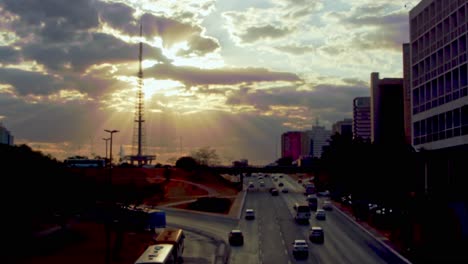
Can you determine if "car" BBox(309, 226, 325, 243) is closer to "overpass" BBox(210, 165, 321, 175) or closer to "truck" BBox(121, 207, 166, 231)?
"truck" BBox(121, 207, 166, 231)

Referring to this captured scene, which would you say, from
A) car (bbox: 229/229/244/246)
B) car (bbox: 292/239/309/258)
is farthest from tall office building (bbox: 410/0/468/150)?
car (bbox: 229/229/244/246)

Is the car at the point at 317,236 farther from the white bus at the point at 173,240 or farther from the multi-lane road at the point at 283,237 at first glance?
the white bus at the point at 173,240

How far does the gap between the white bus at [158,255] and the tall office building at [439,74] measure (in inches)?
1477

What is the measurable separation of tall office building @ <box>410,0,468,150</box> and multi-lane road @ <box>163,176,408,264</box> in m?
15.4

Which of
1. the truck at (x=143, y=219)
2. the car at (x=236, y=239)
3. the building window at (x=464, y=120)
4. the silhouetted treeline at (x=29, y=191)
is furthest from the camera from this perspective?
the truck at (x=143, y=219)

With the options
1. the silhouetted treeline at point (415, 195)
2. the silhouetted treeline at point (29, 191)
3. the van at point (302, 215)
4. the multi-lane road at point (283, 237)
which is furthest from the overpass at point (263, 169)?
the silhouetted treeline at point (29, 191)

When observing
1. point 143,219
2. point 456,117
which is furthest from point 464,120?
point 143,219

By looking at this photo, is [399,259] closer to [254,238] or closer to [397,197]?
[254,238]

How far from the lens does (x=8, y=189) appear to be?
4903cm

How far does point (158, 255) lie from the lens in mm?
39031

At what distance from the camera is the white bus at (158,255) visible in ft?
122

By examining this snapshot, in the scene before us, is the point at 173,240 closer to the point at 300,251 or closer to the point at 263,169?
the point at 300,251

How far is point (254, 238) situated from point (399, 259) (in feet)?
67.9

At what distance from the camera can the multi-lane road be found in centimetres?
5488
